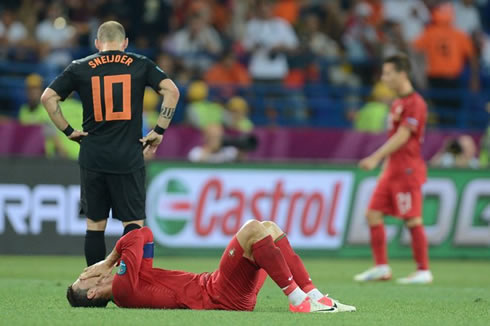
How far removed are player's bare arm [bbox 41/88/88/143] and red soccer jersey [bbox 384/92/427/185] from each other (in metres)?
4.13

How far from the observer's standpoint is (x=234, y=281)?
7289mm

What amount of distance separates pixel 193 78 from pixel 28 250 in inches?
220

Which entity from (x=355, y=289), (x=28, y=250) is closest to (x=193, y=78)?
(x=28, y=250)

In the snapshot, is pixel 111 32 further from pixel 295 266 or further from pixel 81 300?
pixel 295 266

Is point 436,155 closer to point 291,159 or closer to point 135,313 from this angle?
point 291,159

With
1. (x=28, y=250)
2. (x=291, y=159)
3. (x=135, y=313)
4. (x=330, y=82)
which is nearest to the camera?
(x=135, y=313)

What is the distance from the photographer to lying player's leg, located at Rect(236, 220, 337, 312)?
279 inches

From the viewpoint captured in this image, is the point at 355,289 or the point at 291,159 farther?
the point at 291,159

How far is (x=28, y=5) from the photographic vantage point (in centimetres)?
1875

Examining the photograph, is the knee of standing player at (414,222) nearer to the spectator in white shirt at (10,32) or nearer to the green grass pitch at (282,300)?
the green grass pitch at (282,300)

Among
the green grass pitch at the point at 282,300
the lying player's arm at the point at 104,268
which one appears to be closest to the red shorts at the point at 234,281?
the green grass pitch at the point at 282,300

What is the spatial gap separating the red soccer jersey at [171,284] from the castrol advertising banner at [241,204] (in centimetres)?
712

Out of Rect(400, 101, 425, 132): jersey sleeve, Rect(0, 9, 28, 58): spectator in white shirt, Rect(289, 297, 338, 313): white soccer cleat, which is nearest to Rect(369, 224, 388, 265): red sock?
Rect(400, 101, 425, 132): jersey sleeve

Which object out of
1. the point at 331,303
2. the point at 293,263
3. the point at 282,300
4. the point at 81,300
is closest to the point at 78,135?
the point at 81,300
